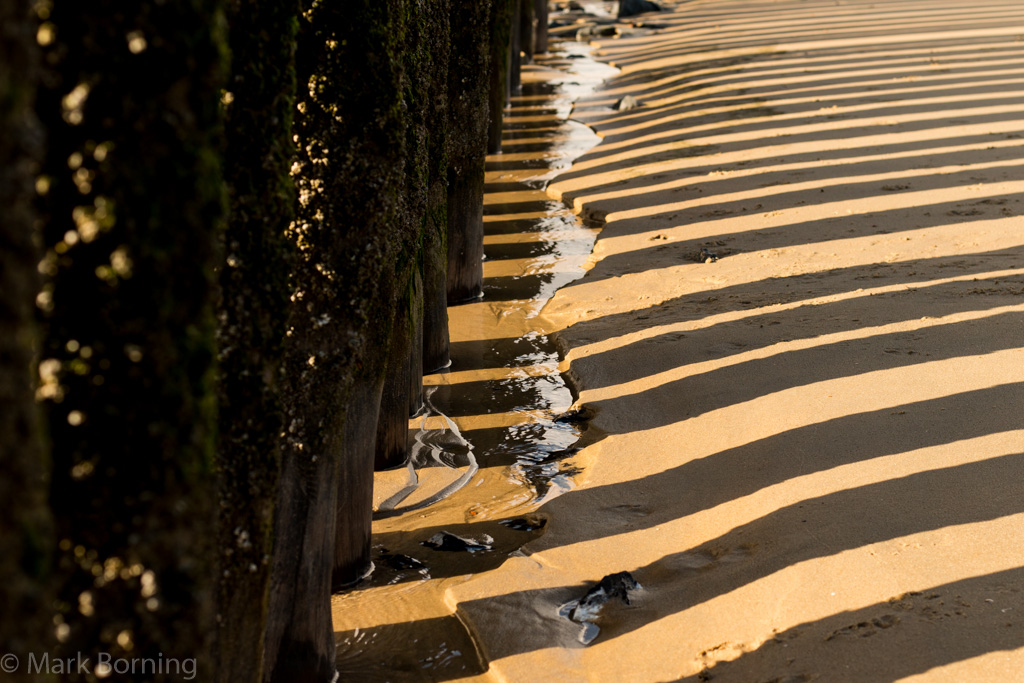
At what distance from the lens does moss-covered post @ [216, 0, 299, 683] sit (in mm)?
2740

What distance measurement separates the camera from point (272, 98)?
2801mm

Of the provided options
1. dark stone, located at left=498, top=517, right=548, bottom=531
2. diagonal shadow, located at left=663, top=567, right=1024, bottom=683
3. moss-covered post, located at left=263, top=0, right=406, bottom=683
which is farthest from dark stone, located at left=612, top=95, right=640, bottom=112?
diagonal shadow, located at left=663, top=567, right=1024, bottom=683

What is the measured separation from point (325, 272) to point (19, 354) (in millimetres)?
2218

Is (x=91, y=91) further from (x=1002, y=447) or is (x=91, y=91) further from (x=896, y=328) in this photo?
(x=896, y=328)

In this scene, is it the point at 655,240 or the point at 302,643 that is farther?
the point at 655,240

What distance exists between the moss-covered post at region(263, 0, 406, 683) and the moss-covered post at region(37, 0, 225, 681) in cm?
164

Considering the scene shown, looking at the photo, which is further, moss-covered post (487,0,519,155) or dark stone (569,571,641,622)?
moss-covered post (487,0,519,155)

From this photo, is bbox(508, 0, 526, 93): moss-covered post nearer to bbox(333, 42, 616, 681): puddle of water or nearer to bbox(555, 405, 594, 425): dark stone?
bbox(333, 42, 616, 681): puddle of water

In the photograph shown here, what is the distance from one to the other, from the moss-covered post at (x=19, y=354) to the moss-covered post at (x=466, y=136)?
6178 millimetres

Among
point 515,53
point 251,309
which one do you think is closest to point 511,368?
point 251,309

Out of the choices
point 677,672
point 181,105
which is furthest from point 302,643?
point 181,105

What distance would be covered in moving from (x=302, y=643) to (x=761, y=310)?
4957 mm

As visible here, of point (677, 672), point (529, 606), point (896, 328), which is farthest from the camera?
point (896, 328)

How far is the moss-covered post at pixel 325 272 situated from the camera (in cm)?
376
